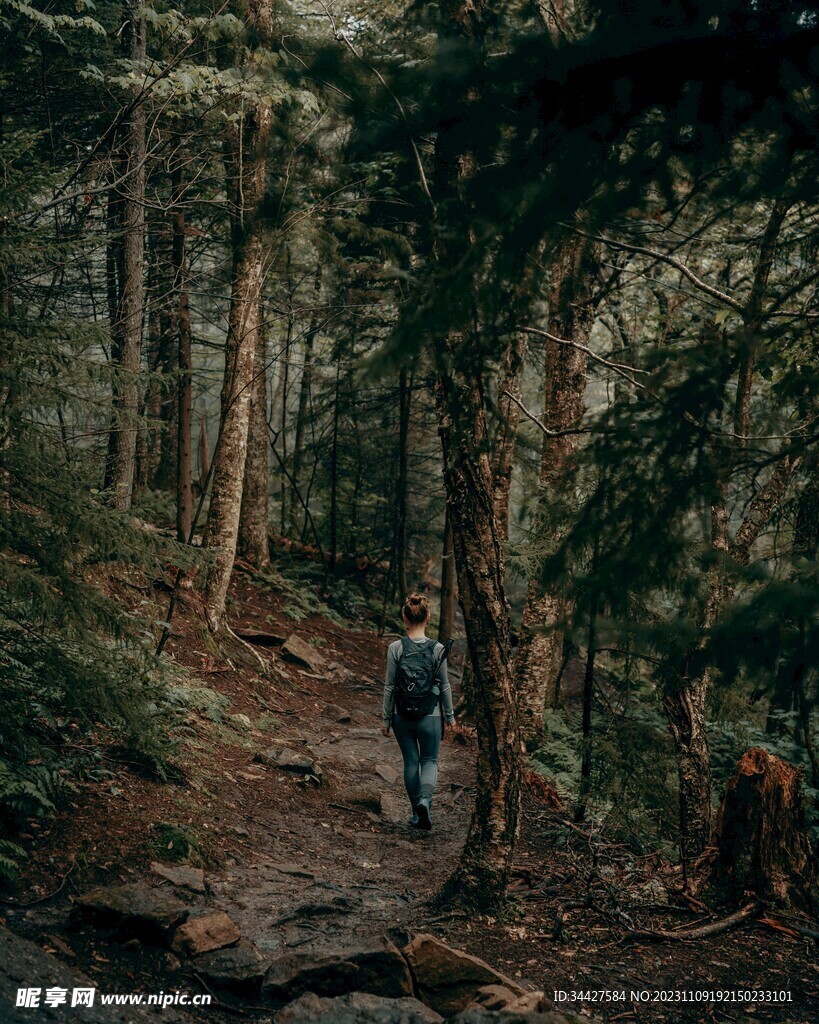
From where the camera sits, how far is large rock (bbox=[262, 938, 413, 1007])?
4168 millimetres

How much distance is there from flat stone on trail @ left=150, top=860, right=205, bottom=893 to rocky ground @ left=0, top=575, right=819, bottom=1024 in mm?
17

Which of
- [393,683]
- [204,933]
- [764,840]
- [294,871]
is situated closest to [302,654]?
[393,683]

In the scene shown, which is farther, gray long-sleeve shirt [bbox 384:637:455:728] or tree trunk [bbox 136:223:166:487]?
tree trunk [bbox 136:223:166:487]

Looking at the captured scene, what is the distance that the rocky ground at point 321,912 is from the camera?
416 cm

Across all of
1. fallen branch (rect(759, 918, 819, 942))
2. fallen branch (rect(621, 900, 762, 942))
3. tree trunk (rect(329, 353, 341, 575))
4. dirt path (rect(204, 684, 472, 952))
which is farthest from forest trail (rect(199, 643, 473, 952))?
tree trunk (rect(329, 353, 341, 575))

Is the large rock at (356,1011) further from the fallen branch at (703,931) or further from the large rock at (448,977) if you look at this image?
the fallen branch at (703,931)

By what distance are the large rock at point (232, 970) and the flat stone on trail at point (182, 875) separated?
2.65 ft

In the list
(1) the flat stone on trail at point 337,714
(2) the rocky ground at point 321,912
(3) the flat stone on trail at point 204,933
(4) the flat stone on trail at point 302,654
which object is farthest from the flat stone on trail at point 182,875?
(4) the flat stone on trail at point 302,654

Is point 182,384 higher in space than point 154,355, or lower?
lower

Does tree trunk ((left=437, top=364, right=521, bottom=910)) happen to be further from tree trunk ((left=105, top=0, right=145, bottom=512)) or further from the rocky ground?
tree trunk ((left=105, top=0, right=145, bottom=512))

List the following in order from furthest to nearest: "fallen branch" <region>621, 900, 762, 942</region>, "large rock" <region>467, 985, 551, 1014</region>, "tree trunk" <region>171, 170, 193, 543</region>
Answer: "tree trunk" <region>171, 170, 193, 543</region> → "fallen branch" <region>621, 900, 762, 942</region> → "large rock" <region>467, 985, 551, 1014</region>

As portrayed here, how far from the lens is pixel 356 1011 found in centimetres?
369

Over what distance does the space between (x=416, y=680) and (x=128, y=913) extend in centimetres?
348

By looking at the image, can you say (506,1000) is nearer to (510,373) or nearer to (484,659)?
(484,659)
